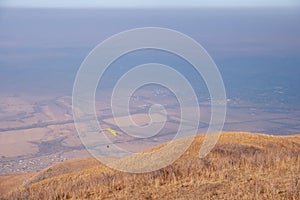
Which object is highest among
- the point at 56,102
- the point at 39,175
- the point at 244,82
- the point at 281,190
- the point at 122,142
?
the point at 244,82

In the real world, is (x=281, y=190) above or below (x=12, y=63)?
below

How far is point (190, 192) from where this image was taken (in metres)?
9.85

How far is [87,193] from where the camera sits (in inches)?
423

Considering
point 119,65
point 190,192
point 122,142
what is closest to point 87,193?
point 190,192

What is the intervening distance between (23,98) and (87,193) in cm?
10353

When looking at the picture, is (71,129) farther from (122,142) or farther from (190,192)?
(190,192)

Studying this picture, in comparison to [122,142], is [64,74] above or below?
above

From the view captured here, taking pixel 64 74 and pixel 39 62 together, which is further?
pixel 39 62

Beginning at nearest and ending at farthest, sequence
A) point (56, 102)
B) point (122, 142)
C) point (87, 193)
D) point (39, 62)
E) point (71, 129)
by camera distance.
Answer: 1. point (87, 193)
2. point (122, 142)
3. point (71, 129)
4. point (56, 102)
5. point (39, 62)

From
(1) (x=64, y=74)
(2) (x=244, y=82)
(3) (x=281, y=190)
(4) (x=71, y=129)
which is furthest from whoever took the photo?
(1) (x=64, y=74)

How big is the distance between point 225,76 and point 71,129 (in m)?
79.7

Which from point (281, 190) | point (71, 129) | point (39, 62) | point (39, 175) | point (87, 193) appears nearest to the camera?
point (281, 190)

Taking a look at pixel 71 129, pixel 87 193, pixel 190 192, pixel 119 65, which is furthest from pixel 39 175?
pixel 119 65

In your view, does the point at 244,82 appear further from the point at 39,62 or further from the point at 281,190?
the point at 281,190
